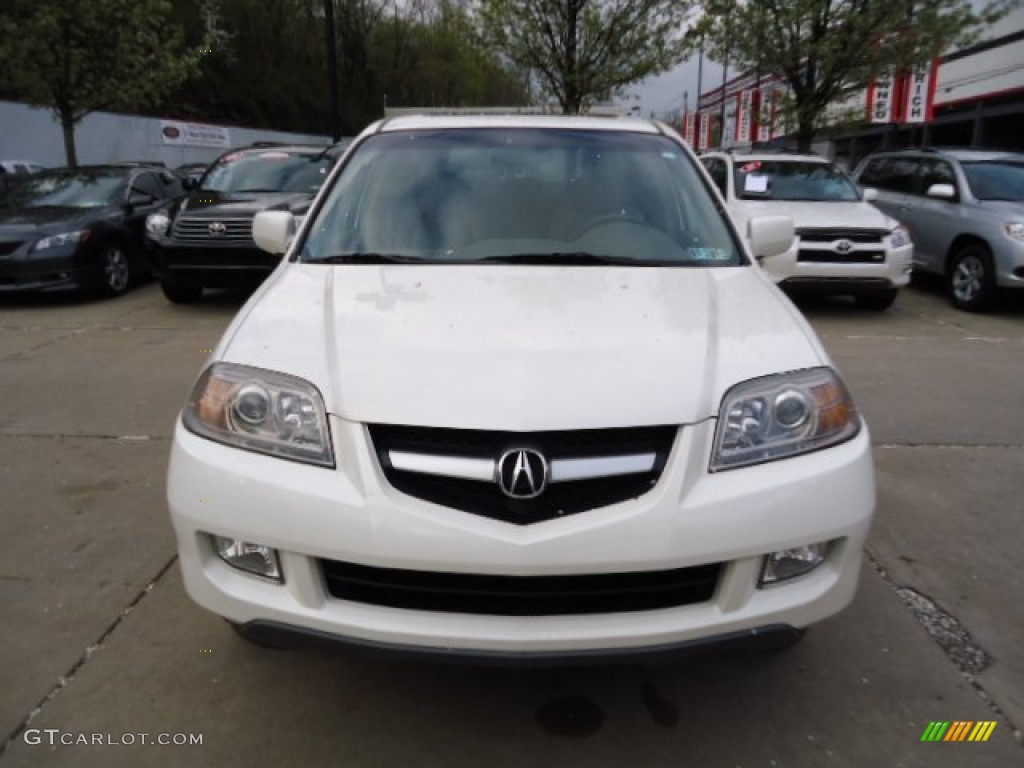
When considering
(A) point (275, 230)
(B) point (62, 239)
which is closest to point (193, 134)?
(B) point (62, 239)

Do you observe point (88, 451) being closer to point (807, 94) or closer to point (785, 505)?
point (785, 505)

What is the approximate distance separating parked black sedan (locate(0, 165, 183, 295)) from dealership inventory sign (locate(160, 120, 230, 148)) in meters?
18.3

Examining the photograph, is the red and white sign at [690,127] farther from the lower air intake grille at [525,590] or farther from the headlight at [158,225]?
the lower air intake grille at [525,590]

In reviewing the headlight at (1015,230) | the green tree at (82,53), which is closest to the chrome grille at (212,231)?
the green tree at (82,53)

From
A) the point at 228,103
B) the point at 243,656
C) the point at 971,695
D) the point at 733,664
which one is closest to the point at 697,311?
the point at 733,664

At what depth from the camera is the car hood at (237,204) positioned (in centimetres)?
787

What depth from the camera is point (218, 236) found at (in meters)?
7.85

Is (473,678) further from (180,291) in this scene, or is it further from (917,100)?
(917,100)

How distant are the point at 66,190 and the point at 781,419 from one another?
31.9 ft

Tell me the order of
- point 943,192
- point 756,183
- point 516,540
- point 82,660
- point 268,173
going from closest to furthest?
1. point 516,540
2. point 82,660
3. point 756,183
4. point 943,192
5. point 268,173

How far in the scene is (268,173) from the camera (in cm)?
894

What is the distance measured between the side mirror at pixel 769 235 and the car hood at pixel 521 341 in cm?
76

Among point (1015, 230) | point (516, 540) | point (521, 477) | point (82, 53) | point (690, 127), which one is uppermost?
point (690, 127)

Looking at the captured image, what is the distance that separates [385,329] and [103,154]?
81.7 ft
